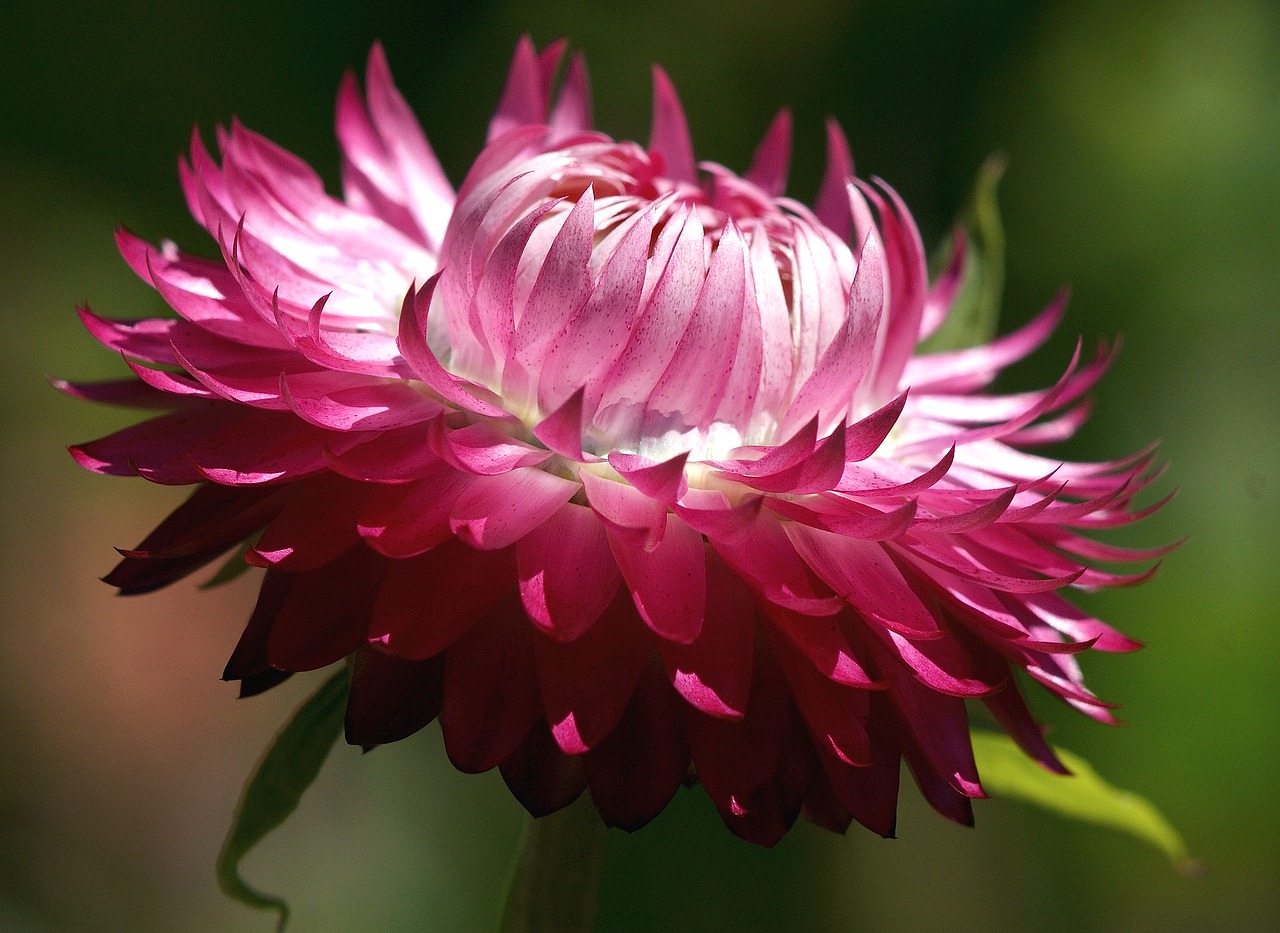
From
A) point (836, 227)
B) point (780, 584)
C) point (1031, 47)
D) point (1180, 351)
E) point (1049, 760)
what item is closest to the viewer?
point (780, 584)

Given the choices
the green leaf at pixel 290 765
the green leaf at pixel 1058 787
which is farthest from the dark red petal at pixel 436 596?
the green leaf at pixel 1058 787

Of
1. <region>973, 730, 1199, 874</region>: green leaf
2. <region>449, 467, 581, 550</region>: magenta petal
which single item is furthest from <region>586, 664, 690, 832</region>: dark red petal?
<region>973, 730, 1199, 874</region>: green leaf

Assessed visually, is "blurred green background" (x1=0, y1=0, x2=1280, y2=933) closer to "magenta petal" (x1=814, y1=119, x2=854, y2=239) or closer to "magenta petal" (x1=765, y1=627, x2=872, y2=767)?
"magenta petal" (x1=814, y1=119, x2=854, y2=239)

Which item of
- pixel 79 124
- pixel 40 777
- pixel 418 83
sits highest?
pixel 418 83

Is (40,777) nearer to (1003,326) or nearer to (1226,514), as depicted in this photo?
(1003,326)

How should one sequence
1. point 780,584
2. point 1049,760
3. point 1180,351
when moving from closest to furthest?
point 780,584
point 1049,760
point 1180,351

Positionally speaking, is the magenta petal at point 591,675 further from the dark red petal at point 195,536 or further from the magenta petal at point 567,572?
the dark red petal at point 195,536

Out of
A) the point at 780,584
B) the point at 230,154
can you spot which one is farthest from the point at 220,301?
the point at 780,584
